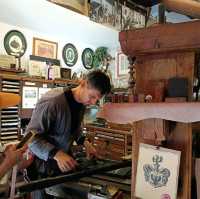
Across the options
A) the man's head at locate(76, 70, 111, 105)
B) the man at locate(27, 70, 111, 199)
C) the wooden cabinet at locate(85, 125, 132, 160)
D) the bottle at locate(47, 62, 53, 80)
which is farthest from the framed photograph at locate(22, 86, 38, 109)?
the man's head at locate(76, 70, 111, 105)

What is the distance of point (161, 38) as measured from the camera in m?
1.07

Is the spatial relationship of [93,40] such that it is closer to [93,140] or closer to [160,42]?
[93,140]

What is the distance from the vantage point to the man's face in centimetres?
207

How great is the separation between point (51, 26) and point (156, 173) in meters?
4.07

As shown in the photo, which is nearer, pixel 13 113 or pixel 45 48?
pixel 13 113

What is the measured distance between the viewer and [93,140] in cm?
476

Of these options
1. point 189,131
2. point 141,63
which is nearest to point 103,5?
point 141,63

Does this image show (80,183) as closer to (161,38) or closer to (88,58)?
(161,38)

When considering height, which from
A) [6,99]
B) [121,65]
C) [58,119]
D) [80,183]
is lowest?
[80,183]

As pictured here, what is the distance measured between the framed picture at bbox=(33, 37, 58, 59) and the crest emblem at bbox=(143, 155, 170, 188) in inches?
164

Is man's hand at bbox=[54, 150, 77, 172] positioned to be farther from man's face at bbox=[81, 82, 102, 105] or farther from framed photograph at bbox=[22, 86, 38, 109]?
framed photograph at bbox=[22, 86, 38, 109]

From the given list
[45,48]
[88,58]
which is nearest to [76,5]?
[45,48]

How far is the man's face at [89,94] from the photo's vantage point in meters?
2.07

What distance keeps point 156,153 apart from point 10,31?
A: 4.08m
